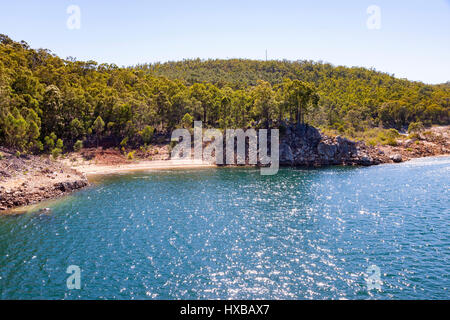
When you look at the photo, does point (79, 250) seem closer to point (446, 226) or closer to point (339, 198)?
point (339, 198)

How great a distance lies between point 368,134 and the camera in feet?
372

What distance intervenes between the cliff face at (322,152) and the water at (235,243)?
93.4 ft

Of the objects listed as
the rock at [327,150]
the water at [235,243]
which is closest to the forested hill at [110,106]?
the rock at [327,150]

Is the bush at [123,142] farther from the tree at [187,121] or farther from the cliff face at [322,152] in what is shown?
the cliff face at [322,152]

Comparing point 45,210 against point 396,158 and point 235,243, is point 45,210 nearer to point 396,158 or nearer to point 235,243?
point 235,243

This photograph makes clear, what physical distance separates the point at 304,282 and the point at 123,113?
88762 millimetres

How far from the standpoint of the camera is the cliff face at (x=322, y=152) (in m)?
85.4

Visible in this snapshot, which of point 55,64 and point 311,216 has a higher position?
point 55,64

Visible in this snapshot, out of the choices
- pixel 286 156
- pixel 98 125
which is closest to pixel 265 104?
pixel 286 156

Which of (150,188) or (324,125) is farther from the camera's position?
(324,125)

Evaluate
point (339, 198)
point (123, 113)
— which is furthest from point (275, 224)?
point (123, 113)

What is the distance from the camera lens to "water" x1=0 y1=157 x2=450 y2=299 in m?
23.2
